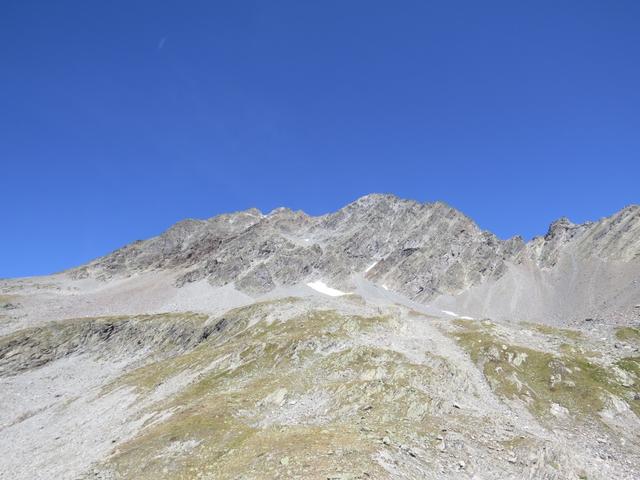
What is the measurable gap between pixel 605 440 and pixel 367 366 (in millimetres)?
23747

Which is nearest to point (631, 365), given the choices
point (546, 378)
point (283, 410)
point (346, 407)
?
point (546, 378)

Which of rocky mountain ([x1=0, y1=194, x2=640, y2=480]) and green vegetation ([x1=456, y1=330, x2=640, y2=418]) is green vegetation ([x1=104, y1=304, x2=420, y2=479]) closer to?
rocky mountain ([x1=0, y1=194, x2=640, y2=480])

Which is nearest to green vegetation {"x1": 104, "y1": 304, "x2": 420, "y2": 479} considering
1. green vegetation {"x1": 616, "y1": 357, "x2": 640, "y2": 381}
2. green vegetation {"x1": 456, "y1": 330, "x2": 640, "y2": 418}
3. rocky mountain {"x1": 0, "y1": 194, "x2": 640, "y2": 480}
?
rocky mountain {"x1": 0, "y1": 194, "x2": 640, "y2": 480}

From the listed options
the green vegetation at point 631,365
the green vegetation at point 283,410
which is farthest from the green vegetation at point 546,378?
the green vegetation at point 283,410

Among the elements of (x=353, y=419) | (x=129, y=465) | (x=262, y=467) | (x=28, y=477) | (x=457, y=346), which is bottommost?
(x=28, y=477)

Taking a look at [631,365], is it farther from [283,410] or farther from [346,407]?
[283,410]

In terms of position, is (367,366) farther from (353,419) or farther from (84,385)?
(84,385)

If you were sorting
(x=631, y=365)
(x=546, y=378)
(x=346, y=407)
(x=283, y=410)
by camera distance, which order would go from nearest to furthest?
(x=346, y=407), (x=283, y=410), (x=631, y=365), (x=546, y=378)

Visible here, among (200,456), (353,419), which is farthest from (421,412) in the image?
(200,456)

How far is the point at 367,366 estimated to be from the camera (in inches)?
2042

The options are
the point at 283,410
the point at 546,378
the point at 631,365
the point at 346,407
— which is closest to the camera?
the point at 346,407

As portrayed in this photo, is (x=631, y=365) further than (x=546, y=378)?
No

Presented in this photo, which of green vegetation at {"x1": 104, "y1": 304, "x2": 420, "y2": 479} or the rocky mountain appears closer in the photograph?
green vegetation at {"x1": 104, "y1": 304, "x2": 420, "y2": 479}

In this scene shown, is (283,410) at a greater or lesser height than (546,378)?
lesser
